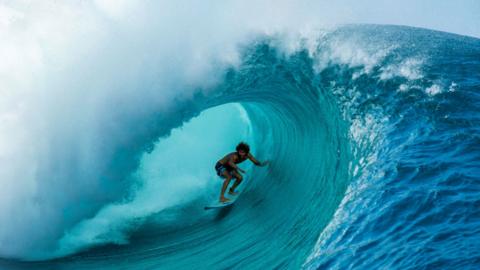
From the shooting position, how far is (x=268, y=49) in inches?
468

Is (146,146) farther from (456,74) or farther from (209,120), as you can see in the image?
(456,74)

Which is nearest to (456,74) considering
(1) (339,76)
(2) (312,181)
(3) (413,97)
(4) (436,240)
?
(3) (413,97)

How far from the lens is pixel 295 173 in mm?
10602

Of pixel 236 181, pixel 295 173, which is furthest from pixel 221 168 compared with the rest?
pixel 295 173

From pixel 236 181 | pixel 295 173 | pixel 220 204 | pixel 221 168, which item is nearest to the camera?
pixel 221 168

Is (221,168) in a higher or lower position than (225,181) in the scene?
higher

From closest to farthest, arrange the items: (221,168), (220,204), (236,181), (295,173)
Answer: (221,168)
(236,181)
(220,204)
(295,173)

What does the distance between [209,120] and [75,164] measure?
14.9 feet

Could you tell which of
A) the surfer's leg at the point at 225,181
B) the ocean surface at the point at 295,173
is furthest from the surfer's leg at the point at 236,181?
the ocean surface at the point at 295,173

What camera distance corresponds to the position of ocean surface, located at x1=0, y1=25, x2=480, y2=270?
20.5 ft

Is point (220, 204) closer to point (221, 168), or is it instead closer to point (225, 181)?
point (225, 181)

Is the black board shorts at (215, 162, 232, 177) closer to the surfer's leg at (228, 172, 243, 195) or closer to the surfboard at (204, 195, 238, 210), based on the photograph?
the surfer's leg at (228, 172, 243, 195)

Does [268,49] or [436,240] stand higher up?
[268,49]

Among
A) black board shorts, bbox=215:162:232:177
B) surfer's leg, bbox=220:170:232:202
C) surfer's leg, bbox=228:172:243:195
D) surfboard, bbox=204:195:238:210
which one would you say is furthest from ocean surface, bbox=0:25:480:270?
black board shorts, bbox=215:162:232:177
